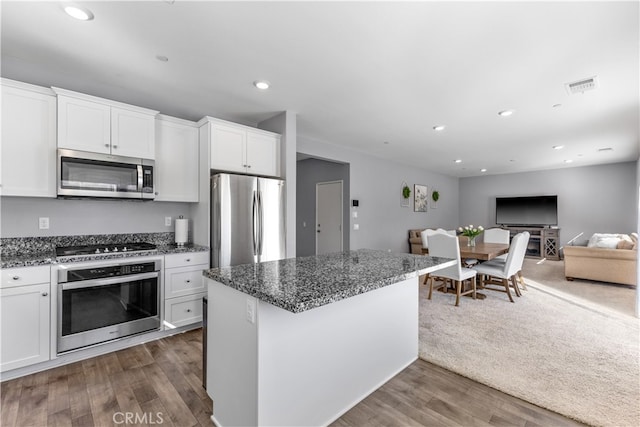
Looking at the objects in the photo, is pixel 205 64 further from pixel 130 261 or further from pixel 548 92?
pixel 548 92

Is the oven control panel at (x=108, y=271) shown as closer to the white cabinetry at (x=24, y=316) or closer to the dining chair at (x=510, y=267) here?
the white cabinetry at (x=24, y=316)

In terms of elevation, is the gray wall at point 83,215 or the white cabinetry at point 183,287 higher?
the gray wall at point 83,215

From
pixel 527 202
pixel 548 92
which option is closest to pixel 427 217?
pixel 527 202

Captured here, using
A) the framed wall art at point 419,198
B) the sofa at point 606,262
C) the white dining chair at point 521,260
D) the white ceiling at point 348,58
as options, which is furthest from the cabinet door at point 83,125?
the sofa at point 606,262

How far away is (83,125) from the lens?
2.56 m

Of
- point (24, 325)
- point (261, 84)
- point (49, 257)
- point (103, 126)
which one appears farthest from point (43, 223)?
point (261, 84)

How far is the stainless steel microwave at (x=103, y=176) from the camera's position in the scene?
98.1 inches

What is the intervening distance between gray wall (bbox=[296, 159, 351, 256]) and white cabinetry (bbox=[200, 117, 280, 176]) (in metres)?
2.34

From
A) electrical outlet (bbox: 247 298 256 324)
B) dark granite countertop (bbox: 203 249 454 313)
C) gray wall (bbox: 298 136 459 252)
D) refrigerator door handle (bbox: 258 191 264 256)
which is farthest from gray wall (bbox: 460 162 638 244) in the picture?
electrical outlet (bbox: 247 298 256 324)

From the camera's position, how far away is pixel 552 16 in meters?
1.87

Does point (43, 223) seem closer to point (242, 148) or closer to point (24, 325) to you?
point (24, 325)

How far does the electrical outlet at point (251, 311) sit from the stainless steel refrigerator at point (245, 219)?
1.80 metres

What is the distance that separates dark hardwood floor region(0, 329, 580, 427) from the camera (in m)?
1.77

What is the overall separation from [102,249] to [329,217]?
13.6 feet
